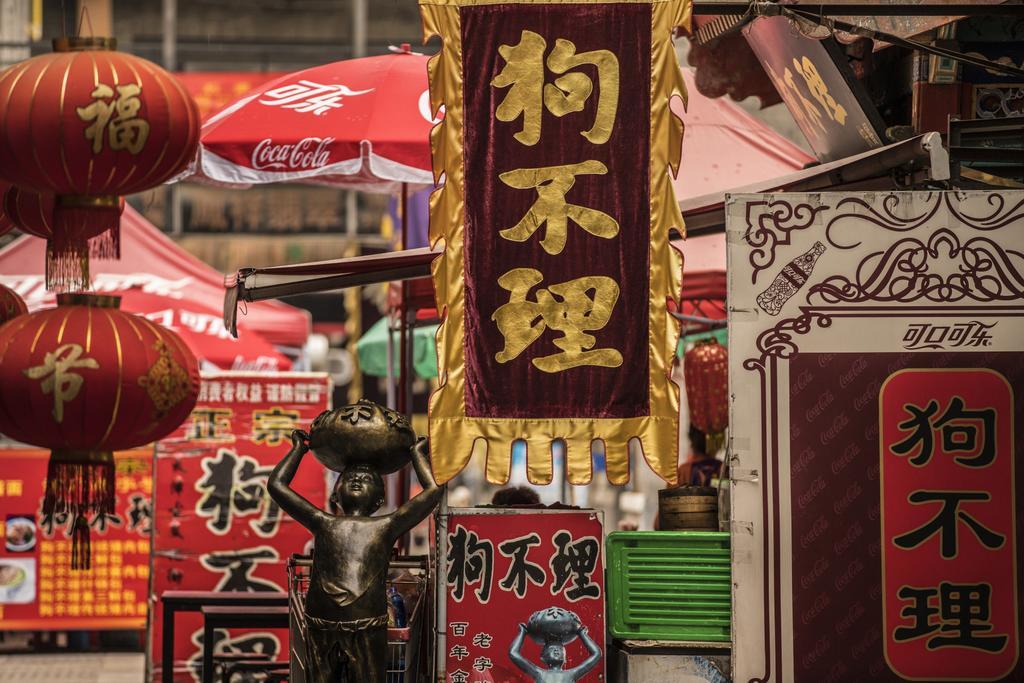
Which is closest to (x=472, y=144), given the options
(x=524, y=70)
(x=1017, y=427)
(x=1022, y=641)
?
(x=524, y=70)

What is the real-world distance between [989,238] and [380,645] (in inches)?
126

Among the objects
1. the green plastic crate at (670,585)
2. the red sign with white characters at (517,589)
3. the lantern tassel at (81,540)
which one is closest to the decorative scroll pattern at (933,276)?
the green plastic crate at (670,585)

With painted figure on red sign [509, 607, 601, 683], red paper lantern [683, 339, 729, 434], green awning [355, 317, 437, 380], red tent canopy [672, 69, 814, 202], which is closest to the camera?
painted figure on red sign [509, 607, 601, 683]

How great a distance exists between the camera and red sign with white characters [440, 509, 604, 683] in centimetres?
623

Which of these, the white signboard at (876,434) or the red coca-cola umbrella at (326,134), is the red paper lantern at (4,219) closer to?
the red coca-cola umbrella at (326,134)

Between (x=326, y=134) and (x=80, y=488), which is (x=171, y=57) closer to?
(x=326, y=134)

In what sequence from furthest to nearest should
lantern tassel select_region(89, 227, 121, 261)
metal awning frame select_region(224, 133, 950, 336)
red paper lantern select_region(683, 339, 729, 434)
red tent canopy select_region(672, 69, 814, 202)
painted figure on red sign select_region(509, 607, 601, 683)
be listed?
1. red tent canopy select_region(672, 69, 814, 202)
2. red paper lantern select_region(683, 339, 729, 434)
3. lantern tassel select_region(89, 227, 121, 261)
4. metal awning frame select_region(224, 133, 950, 336)
5. painted figure on red sign select_region(509, 607, 601, 683)

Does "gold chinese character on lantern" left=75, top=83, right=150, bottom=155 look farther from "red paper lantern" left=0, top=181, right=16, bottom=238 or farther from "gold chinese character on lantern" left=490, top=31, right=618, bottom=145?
"gold chinese character on lantern" left=490, top=31, right=618, bottom=145

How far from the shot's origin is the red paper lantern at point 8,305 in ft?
26.7

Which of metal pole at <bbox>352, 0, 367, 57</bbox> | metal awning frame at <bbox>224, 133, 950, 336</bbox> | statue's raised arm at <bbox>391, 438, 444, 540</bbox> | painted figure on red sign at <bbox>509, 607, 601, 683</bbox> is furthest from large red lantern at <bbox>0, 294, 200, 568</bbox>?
metal pole at <bbox>352, 0, 367, 57</bbox>

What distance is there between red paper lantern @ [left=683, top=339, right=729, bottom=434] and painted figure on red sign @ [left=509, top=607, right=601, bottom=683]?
506cm

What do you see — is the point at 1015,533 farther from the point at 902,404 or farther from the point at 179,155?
the point at 179,155

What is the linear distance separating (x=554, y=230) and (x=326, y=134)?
3547 millimetres

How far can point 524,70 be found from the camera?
6.54 meters
